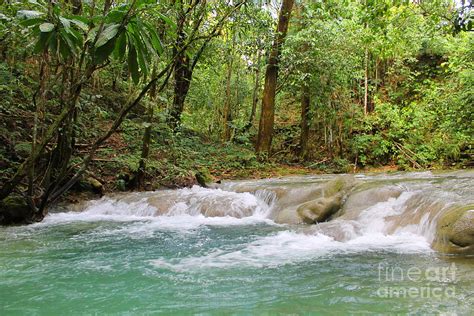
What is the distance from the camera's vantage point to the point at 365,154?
13203mm

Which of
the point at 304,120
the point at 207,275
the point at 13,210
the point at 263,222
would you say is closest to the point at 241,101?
the point at 304,120

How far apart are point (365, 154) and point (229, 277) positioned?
1053 centimetres

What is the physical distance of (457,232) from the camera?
4.16m

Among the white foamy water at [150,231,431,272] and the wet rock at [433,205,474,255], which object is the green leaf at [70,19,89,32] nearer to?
the white foamy water at [150,231,431,272]

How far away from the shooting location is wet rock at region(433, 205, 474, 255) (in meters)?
4.06

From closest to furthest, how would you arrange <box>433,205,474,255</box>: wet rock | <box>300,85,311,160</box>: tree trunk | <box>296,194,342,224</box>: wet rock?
1. <box>433,205,474,255</box>: wet rock
2. <box>296,194,342,224</box>: wet rock
3. <box>300,85,311,160</box>: tree trunk

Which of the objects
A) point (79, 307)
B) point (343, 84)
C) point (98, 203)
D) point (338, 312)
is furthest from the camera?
point (343, 84)

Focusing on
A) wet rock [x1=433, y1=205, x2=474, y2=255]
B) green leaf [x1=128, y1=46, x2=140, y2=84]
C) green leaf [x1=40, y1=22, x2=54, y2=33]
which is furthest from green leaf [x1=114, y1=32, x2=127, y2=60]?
wet rock [x1=433, y1=205, x2=474, y2=255]

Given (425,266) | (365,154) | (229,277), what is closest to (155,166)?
(229,277)

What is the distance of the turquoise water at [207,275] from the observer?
2.92 metres

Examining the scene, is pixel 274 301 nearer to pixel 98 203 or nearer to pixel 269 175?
pixel 98 203

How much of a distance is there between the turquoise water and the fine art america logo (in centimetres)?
2

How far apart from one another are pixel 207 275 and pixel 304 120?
1041cm

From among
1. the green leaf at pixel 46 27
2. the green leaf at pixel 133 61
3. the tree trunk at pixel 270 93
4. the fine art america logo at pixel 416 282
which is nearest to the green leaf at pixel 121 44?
the green leaf at pixel 133 61
